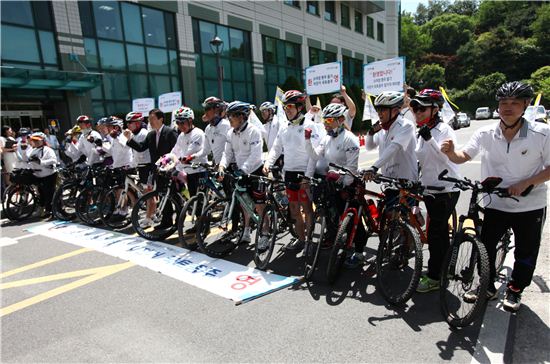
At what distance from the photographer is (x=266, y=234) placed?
470 centimetres

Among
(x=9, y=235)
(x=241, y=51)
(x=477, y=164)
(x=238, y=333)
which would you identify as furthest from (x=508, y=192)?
(x=241, y=51)

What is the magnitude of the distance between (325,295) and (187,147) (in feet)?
11.1

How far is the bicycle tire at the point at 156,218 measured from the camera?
19.1 ft

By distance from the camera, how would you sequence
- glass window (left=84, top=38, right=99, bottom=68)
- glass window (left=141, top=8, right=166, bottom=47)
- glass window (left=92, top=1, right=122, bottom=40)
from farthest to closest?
1. glass window (left=141, top=8, right=166, bottom=47)
2. glass window (left=92, top=1, right=122, bottom=40)
3. glass window (left=84, top=38, right=99, bottom=68)

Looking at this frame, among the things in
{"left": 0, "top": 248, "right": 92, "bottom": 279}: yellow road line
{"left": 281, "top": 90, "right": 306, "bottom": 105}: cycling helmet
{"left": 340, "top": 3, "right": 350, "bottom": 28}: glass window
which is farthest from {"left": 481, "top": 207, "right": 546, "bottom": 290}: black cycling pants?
{"left": 340, "top": 3, "right": 350, "bottom": 28}: glass window

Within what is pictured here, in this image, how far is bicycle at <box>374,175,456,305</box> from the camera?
3.60 meters

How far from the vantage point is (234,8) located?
23.1 meters

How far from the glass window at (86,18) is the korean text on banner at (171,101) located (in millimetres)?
6630

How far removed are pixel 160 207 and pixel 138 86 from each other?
47.5 feet

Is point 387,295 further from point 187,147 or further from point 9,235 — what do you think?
point 9,235

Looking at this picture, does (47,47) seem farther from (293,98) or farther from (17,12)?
(293,98)

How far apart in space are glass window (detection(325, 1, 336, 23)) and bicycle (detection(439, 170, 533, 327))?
32.6 m

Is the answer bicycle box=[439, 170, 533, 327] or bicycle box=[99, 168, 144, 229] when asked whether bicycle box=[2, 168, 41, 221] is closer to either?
bicycle box=[99, 168, 144, 229]

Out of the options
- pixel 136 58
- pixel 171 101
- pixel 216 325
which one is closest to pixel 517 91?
pixel 216 325
